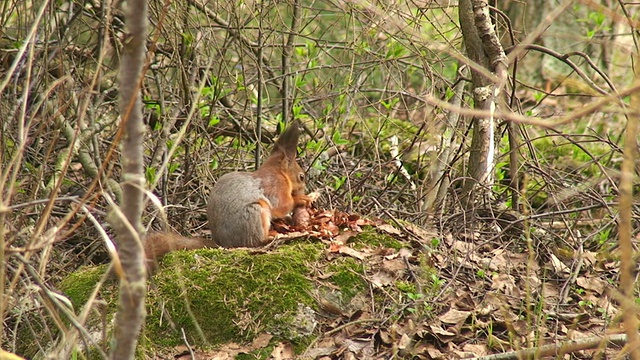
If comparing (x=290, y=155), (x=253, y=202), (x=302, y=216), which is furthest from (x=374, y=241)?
(x=290, y=155)

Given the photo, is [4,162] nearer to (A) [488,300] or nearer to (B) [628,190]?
(A) [488,300]

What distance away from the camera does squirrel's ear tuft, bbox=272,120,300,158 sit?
6168mm

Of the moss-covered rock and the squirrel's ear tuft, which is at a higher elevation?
the squirrel's ear tuft

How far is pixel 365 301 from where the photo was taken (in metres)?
4.89

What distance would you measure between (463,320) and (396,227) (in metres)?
1.03

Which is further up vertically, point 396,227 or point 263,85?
point 263,85

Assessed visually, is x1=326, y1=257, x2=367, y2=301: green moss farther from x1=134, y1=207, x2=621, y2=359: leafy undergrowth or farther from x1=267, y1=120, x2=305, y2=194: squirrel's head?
x1=267, y1=120, x2=305, y2=194: squirrel's head

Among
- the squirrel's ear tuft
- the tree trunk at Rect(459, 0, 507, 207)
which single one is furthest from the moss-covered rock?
the squirrel's ear tuft

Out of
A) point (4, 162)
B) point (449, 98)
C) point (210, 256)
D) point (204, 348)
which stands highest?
point (449, 98)

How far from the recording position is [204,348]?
15.1 feet

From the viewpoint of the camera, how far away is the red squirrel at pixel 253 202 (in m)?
5.58

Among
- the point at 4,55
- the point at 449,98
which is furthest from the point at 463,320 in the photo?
the point at 4,55

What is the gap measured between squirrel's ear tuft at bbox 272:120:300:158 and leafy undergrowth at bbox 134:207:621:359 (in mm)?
997

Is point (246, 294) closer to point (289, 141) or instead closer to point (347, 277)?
point (347, 277)
